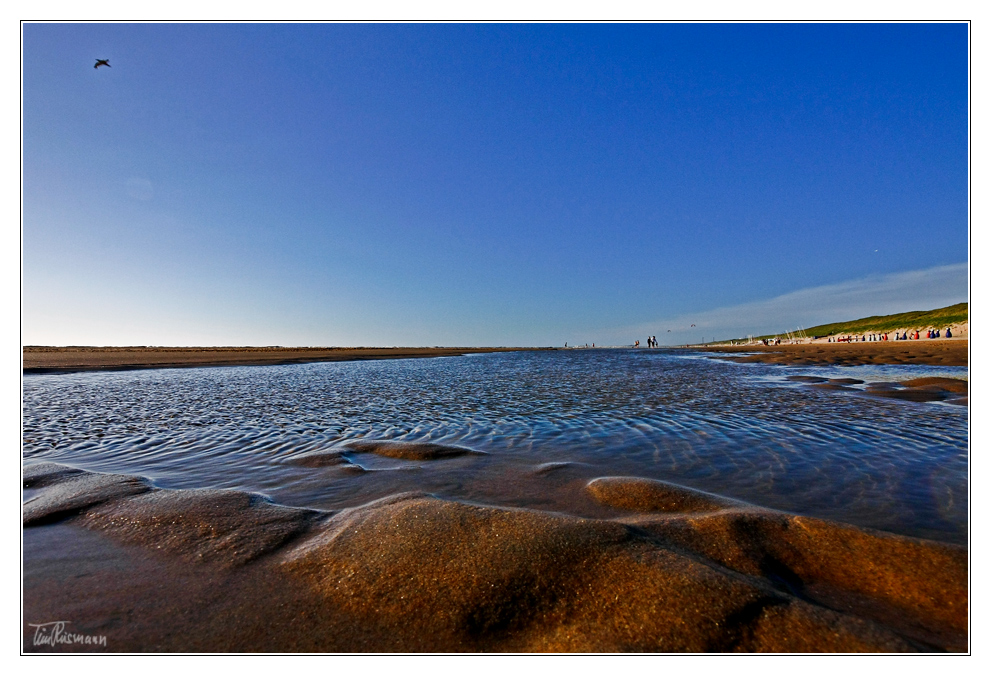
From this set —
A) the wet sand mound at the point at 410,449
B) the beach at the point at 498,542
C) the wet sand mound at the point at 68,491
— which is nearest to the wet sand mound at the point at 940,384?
the beach at the point at 498,542

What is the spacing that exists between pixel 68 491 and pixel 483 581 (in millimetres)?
6360

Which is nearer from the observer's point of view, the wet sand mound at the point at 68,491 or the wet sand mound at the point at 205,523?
the wet sand mound at the point at 205,523

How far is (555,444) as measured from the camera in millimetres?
8531

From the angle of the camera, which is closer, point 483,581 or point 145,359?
point 483,581

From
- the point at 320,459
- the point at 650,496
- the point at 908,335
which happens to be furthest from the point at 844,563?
the point at 908,335

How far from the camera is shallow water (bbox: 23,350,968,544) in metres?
5.66

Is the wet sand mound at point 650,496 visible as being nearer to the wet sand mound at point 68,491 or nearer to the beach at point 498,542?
the beach at point 498,542

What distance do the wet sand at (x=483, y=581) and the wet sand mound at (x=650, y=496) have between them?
135mm

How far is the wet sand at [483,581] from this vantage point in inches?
111

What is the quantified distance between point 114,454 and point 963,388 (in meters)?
24.8

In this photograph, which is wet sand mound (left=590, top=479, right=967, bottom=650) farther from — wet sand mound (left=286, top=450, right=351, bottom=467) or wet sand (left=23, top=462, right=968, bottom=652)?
wet sand mound (left=286, top=450, right=351, bottom=467)

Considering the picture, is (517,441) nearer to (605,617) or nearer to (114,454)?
(605,617)

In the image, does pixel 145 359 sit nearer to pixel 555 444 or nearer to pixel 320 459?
pixel 320 459

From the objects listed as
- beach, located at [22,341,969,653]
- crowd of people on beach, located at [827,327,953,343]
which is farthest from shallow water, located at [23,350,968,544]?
crowd of people on beach, located at [827,327,953,343]
